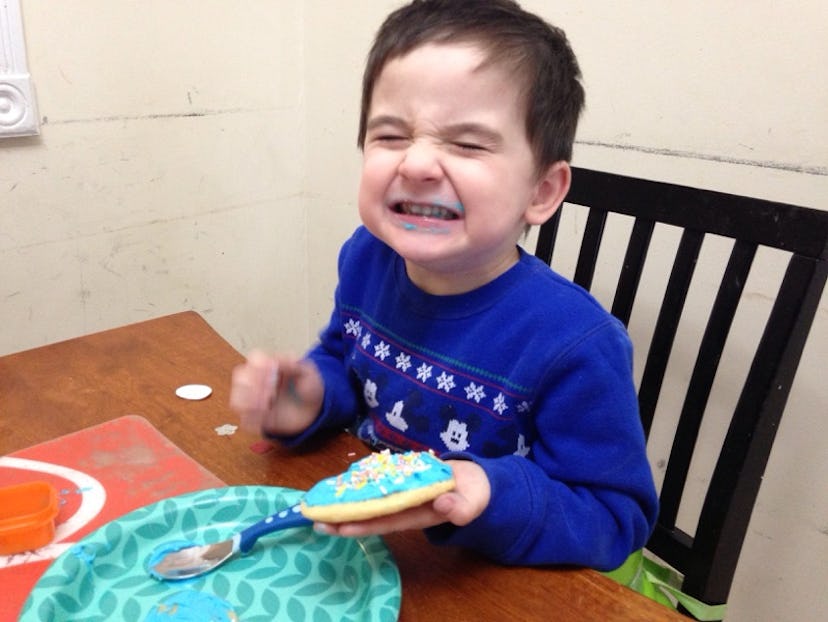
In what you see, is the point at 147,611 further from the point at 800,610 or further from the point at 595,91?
the point at 800,610

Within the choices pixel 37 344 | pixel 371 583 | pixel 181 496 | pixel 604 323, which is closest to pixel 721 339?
pixel 604 323

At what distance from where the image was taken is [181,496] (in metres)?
Result: 0.68

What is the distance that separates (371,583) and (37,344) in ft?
4.43

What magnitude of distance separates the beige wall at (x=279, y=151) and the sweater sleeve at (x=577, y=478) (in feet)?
2.11

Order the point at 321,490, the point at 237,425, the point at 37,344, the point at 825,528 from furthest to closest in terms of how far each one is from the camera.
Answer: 1. the point at 37,344
2. the point at 825,528
3. the point at 237,425
4. the point at 321,490

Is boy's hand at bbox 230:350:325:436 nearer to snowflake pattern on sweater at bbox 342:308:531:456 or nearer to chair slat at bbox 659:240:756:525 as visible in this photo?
snowflake pattern on sweater at bbox 342:308:531:456

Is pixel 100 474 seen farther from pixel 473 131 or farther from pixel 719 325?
pixel 719 325

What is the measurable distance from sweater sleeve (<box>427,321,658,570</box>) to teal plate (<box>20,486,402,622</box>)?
83 mm

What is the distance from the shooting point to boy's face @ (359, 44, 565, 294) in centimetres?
67

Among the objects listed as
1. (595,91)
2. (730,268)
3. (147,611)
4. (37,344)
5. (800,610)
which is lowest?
(800,610)

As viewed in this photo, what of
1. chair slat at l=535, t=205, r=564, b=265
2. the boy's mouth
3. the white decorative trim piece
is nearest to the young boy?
the boy's mouth

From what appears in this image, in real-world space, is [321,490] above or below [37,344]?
above

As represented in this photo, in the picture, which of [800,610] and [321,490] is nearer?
[321,490]

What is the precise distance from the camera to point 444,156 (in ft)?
2.21
